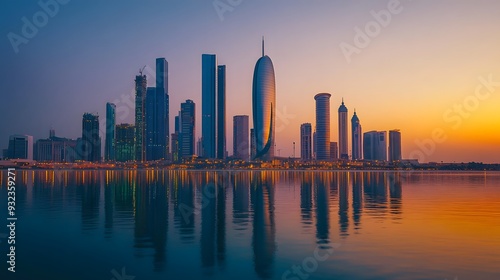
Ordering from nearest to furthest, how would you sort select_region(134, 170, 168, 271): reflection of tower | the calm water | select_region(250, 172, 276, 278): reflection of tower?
the calm water, select_region(250, 172, 276, 278): reflection of tower, select_region(134, 170, 168, 271): reflection of tower

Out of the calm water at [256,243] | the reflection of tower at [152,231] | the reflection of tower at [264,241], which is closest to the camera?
the calm water at [256,243]

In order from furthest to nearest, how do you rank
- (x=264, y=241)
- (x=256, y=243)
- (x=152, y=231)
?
(x=152, y=231)
(x=264, y=241)
(x=256, y=243)

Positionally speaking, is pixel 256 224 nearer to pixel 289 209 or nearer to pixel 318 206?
pixel 289 209

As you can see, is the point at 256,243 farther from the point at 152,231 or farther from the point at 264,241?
the point at 152,231

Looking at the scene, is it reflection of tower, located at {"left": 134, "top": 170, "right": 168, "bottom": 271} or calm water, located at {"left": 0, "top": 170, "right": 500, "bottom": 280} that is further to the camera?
reflection of tower, located at {"left": 134, "top": 170, "right": 168, "bottom": 271}

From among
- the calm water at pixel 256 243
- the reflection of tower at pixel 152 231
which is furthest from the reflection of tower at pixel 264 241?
the reflection of tower at pixel 152 231

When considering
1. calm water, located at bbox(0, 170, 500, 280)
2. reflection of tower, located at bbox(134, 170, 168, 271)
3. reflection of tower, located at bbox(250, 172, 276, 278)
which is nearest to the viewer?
calm water, located at bbox(0, 170, 500, 280)

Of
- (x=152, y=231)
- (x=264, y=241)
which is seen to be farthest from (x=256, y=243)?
(x=152, y=231)

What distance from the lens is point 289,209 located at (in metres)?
52.3

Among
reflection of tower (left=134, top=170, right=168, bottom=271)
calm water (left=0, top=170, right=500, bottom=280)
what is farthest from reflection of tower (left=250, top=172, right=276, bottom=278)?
reflection of tower (left=134, top=170, right=168, bottom=271)

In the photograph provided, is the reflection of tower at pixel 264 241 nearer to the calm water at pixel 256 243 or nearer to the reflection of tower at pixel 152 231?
the calm water at pixel 256 243

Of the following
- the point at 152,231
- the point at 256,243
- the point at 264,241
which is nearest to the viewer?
the point at 256,243

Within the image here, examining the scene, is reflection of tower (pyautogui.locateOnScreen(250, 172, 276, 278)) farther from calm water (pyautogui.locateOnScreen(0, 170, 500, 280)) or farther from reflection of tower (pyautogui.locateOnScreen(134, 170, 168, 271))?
reflection of tower (pyautogui.locateOnScreen(134, 170, 168, 271))

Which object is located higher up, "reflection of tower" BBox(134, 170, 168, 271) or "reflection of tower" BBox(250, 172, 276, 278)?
"reflection of tower" BBox(134, 170, 168, 271)
